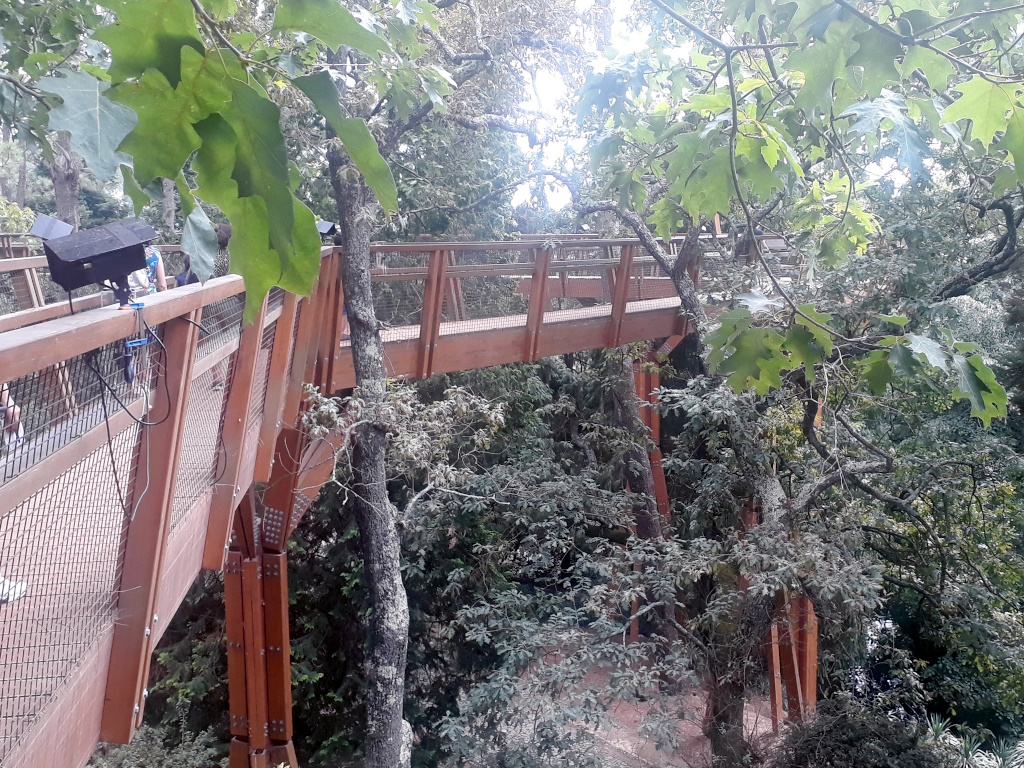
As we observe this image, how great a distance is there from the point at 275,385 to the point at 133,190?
11.1 feet

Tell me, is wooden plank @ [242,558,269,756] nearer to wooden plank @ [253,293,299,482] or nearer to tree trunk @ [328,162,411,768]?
tree trunk @ [328,162,411,768]

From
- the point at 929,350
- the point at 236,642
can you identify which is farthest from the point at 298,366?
the point at 929,350

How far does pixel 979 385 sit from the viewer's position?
4.69ft

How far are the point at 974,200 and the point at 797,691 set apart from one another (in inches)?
198

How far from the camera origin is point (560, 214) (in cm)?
1143

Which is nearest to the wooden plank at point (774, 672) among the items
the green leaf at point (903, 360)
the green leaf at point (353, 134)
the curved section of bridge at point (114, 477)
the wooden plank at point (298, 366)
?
the wooden plank at point (298, 366)

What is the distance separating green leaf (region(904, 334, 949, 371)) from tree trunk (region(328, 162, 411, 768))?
445cm

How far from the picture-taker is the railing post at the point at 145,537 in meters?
1.65

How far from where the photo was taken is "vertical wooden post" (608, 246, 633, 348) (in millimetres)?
7078

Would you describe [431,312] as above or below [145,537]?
above

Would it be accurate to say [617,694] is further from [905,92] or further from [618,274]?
[905,92]

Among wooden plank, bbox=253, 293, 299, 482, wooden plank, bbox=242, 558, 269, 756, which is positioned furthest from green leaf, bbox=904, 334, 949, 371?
wooden plank, bbox=242, 558, 269, 756

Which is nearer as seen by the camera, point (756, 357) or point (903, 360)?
point (903, 360)

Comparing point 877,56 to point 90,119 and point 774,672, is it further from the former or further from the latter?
point 774,672
